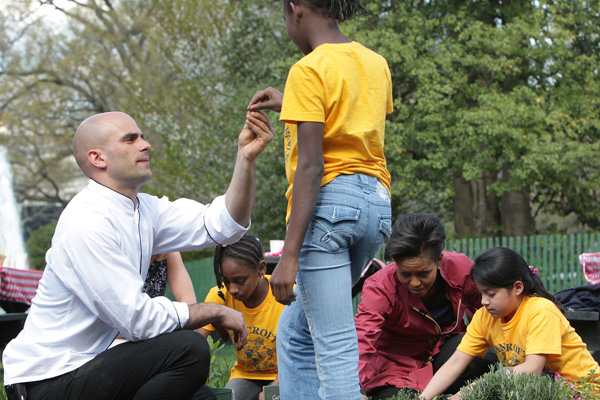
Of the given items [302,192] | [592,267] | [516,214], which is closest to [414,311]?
[302,192]

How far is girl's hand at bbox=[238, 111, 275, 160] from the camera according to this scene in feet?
9.76

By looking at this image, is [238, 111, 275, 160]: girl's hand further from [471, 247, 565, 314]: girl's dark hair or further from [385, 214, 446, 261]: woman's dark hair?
[471, 247, 565, 314]: girl's dark hair

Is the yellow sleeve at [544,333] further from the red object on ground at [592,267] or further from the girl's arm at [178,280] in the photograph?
the red object on ground at [592,267]

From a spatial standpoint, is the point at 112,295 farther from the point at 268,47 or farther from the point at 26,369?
the point at 268,47

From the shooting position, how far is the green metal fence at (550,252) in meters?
11.8

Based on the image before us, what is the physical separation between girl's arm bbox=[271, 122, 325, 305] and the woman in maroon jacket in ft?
3.77

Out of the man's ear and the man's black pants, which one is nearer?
the man's black pants

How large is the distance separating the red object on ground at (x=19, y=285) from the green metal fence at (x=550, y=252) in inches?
194

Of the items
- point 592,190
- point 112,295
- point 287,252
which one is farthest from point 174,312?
point 592,190

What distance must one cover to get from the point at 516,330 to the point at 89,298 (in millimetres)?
2062

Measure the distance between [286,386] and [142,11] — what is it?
22223 millimetres

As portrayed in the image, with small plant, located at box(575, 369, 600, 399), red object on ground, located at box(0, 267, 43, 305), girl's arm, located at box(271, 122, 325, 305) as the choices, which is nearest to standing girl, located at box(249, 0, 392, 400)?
girl's arm, located at box(271, 122, 325, 305)

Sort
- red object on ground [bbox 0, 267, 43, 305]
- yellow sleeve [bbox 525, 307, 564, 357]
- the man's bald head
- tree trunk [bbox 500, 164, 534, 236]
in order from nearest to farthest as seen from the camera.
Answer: the man's bald head
yellow sleeve [bbox 525, 307, 564, 357]
red object on ground [bbox 0, 267, 43, 305]
tree trunk [bbox 500, 164, 534, 236]

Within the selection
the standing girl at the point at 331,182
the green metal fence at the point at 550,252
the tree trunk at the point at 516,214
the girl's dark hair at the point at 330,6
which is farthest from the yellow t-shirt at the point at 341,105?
the tree trunk at the point at 516,214
